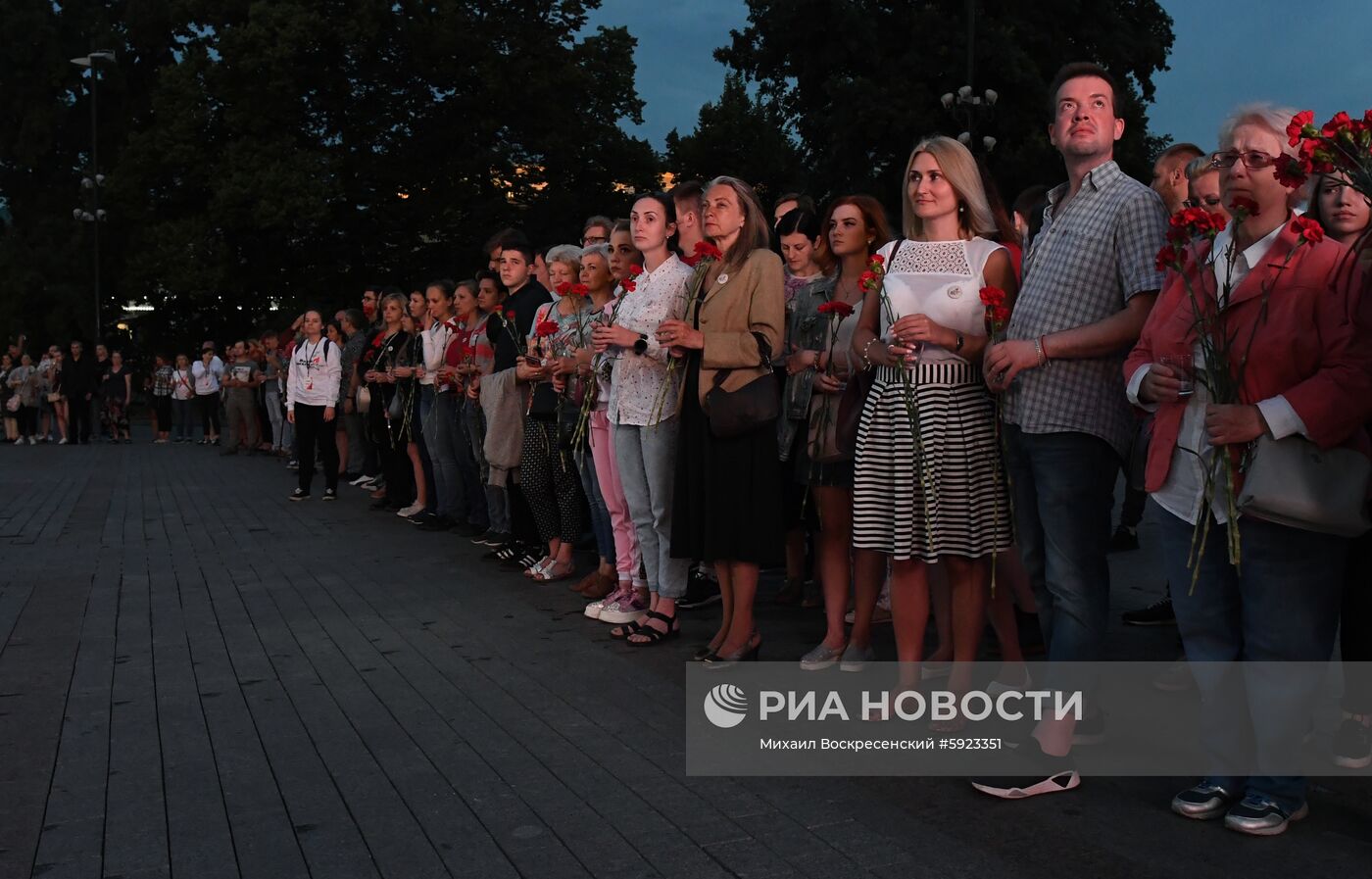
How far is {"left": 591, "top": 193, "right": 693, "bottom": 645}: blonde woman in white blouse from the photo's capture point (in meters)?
6.94

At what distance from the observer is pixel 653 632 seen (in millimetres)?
6941

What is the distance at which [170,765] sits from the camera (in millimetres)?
4926

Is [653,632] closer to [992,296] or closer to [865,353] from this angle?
[865,353]

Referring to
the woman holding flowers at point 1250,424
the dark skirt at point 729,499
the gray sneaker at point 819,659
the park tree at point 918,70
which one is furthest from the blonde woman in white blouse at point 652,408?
the park tree at point 918,70

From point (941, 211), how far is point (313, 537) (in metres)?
7.95

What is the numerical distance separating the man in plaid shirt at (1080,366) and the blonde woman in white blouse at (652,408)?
2.51 meters

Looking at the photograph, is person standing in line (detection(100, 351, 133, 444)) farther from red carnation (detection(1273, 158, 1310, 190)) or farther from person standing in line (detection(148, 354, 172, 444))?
red carnation (detection(1273, 158, 1310, 190))

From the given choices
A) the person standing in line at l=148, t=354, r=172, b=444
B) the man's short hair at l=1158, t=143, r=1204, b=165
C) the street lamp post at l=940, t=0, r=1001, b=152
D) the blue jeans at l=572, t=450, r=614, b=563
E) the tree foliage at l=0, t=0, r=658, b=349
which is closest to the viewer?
the man's short hair at l=1158, t=143, r=1204, b=165

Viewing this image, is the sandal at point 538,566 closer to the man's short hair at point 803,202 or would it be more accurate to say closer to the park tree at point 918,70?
the man's short hair at point 803,202

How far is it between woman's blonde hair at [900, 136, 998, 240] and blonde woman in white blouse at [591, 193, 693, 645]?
194 cm

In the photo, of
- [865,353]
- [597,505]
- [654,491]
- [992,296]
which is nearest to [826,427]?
[654,491]

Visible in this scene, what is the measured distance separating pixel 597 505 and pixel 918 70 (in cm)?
2572

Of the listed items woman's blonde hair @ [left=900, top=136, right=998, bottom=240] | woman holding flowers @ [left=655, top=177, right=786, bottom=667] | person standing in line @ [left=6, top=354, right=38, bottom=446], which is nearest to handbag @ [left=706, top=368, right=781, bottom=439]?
woman holding flowers @ [left=655, top=177, right=786, bottom=667]

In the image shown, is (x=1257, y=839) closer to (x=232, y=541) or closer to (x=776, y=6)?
(x=232, y=541)
